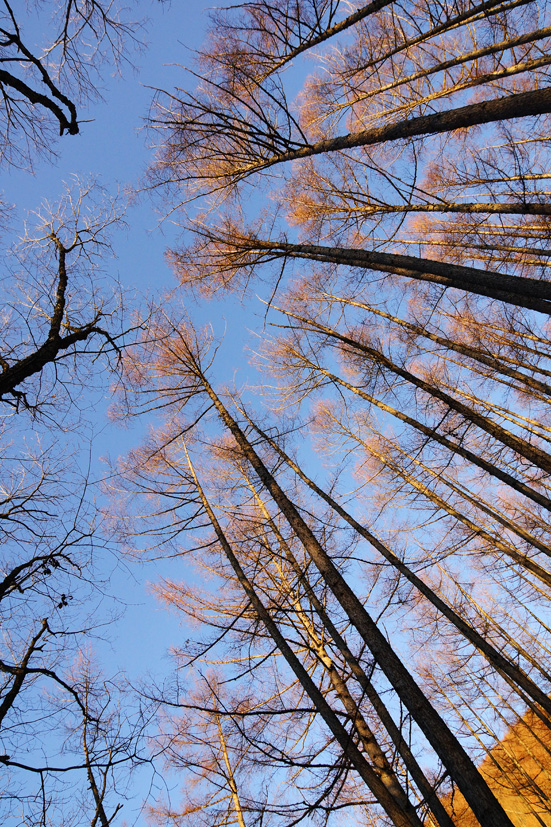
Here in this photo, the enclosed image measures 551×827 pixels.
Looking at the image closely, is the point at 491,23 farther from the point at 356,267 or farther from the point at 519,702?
Result: the point at 519,702

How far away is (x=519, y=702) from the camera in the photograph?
31.5 ft

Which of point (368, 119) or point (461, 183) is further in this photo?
point (461, 183)

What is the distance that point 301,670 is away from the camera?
262 cm

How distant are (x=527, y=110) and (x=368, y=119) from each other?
4738 mm

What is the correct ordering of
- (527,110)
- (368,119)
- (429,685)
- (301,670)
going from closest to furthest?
1. (301,670)
2. (527,110)
3. (368,119)
4. (429,685)

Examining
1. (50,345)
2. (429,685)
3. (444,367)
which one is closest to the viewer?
(50,345)

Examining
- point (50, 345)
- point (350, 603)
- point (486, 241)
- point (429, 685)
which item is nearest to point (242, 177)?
point (50, 345)

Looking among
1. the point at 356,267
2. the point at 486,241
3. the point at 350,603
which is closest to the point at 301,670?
the point at 350,603

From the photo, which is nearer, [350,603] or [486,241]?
[350,603]

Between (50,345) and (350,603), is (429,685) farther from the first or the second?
(50,345)

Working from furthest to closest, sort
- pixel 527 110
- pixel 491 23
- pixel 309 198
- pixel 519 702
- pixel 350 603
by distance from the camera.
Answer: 1. pixel 519 702
2. pixel 309 198
3. pixel 491 23
4. pixel 350 603
5. pixel 527 110

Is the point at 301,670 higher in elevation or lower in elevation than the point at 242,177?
lower

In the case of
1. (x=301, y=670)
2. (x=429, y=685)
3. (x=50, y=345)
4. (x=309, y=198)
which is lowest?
(x=301, y=670)

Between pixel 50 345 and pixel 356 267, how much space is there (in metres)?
4.03
